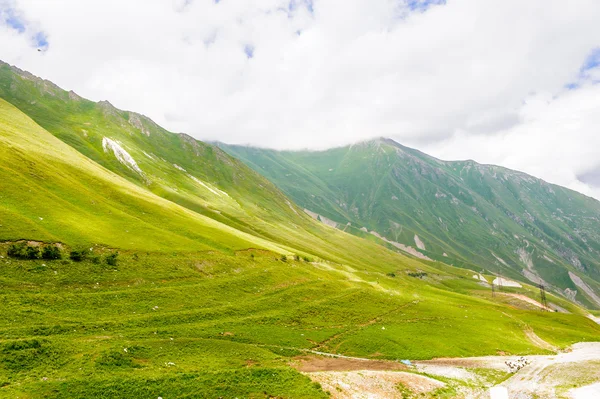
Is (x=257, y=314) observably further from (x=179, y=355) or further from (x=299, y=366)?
(x=179, y=355)

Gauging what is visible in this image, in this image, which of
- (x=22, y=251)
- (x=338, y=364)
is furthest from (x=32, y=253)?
(x=338, y=364)

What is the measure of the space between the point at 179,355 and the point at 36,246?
1323 inches

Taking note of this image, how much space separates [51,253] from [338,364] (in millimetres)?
46927

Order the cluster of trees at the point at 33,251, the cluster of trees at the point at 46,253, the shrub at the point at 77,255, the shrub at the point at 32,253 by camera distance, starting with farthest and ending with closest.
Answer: the shrub at the point at 77,255, the shrub at the point at 32,253, the cluster of trees at the point at 46,253, the cluster of trees at the point at 33,251

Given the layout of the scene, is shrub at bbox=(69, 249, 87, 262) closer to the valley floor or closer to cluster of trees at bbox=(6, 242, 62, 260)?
cluster of trees at bbox=(6, 242, 62, 260)

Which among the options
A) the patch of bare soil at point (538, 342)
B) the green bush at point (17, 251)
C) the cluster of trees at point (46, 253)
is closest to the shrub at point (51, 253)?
the cluster of trees at point (46, 253)

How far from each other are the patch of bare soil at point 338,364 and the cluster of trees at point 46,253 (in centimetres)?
3738

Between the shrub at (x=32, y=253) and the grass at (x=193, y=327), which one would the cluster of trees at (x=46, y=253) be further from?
the grass at (x=193, y=327)

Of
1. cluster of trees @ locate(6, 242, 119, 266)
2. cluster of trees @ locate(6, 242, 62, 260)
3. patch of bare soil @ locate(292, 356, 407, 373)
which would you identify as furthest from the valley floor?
cluster of trees @ locate(6, 242, 62, 260)

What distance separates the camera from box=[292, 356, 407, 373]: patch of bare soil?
42.8 metres

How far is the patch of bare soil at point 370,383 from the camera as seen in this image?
119ft

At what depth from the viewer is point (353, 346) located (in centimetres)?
5391

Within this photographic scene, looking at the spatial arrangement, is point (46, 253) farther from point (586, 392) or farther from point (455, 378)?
point (586, 392)

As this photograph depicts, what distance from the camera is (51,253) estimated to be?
52812mm
